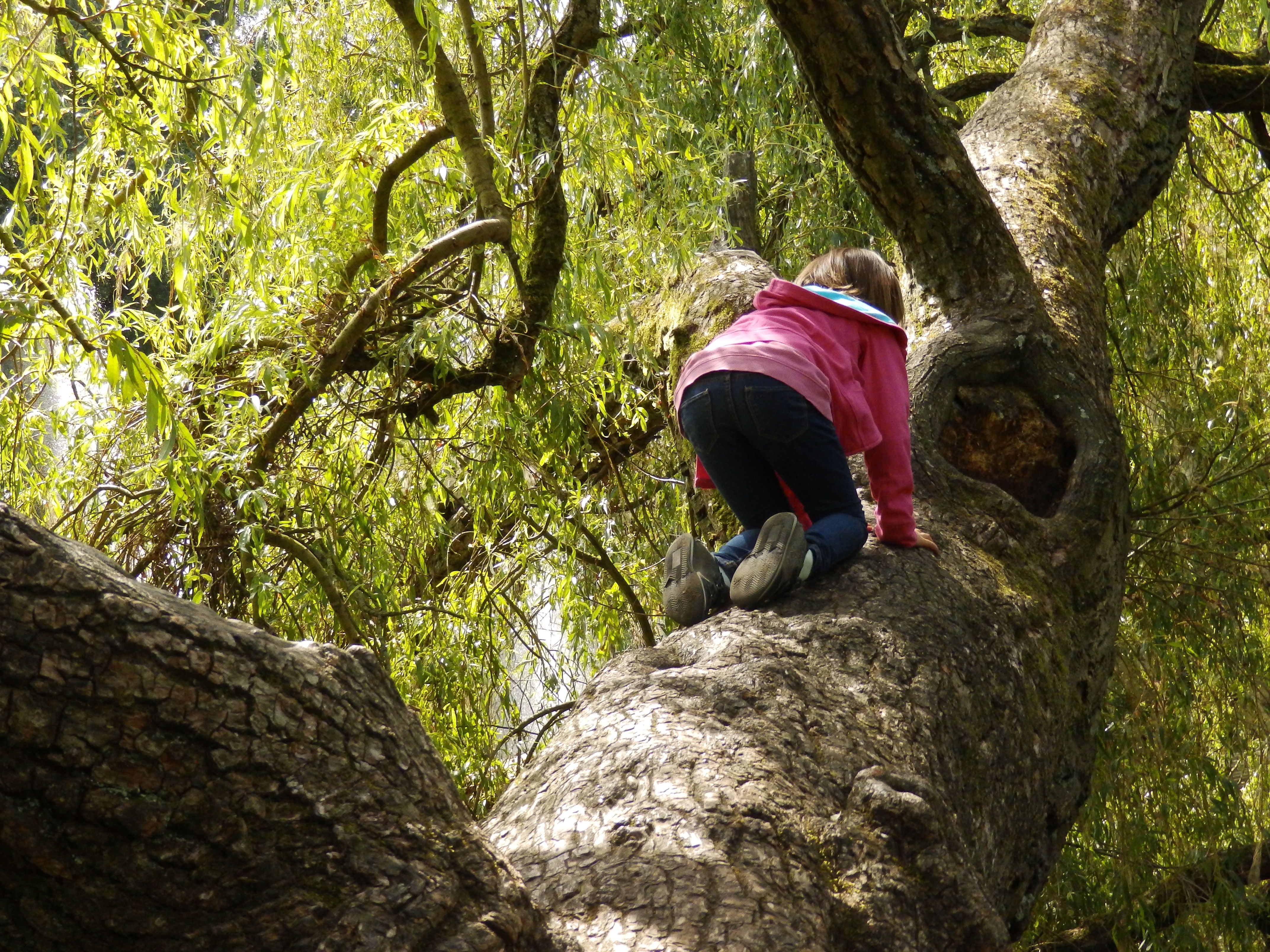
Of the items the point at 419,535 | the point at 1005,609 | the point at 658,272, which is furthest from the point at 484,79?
the point at 1005,609

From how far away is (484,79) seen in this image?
8.03ft

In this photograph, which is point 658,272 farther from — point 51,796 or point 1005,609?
point 51,796

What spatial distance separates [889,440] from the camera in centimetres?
219

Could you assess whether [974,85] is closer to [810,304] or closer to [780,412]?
[810,304]

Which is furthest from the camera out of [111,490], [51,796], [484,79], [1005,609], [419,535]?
[419,535]

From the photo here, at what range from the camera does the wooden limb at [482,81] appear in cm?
234

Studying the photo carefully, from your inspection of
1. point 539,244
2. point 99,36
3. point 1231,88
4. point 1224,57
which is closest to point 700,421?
point 539,244

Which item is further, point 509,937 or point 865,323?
point 865,323

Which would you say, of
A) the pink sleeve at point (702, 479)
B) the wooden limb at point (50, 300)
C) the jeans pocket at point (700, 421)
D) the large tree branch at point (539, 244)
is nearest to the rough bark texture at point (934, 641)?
the jeans pocket at point (700, 421)

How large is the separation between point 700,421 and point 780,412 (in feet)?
0.62

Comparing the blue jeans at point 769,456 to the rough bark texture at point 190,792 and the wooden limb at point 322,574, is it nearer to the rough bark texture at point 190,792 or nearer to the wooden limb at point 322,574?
the wooden limb at point 322,574

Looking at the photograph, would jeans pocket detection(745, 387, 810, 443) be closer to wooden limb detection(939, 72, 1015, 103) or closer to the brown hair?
the brown hair

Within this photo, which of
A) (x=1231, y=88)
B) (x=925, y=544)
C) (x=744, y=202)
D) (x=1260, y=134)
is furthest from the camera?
(x=1260, y=134)

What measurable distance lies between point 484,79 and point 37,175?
5.72 feet
